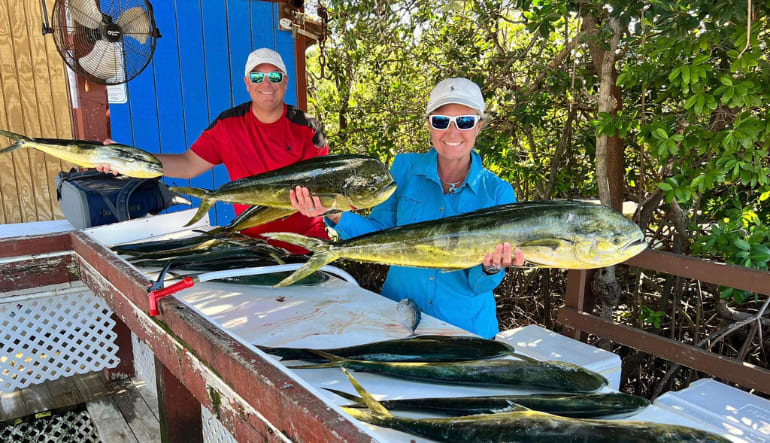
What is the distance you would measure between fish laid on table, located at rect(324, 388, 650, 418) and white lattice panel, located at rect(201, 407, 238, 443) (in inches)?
44.6

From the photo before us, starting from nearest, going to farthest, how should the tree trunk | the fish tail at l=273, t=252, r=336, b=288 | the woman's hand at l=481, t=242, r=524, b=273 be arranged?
the woman's hand at l=481, t=242, r=524, b=273, the fish tail at l=273, t=252, r=336, b=288, the tree trunk

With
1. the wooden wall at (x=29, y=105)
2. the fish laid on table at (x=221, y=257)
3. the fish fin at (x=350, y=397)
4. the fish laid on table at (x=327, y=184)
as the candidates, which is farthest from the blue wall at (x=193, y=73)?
the fish fin at (x=350, y=397)

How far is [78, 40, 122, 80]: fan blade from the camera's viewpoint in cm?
425

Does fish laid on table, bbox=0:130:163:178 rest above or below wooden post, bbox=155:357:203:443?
above

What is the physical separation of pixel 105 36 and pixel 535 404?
4.31 m

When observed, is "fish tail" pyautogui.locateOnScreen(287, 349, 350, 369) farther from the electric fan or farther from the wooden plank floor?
the electric fan

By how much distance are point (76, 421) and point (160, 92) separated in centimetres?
318

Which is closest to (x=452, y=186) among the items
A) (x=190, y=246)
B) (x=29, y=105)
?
(x=190, y=246)

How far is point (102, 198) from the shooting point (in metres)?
3.35

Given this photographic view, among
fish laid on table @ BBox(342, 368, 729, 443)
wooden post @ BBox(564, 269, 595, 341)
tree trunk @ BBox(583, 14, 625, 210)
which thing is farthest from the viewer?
tree trunk @ BBox(583, 14, 625, 210)

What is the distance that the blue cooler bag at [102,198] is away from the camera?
131 inches

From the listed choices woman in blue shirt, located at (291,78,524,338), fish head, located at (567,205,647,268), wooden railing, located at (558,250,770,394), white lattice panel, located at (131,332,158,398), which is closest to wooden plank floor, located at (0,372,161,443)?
white lattice panel, located at (131,332,158,398)

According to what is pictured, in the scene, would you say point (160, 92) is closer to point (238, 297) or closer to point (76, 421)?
point (76, 421)

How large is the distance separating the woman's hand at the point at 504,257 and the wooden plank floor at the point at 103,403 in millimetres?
2889
